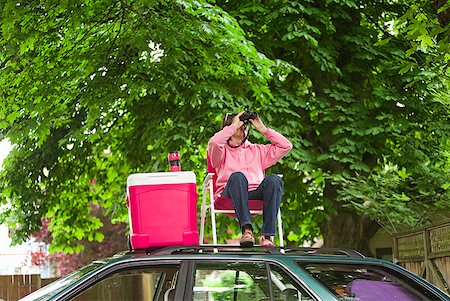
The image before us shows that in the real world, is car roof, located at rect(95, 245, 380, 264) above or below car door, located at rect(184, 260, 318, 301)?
above

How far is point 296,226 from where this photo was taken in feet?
46.8

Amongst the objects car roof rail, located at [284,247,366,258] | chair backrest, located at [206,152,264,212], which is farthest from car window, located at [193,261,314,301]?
chair backrest, located at [206,152,264,212]

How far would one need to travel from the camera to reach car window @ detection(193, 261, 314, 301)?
5.00m

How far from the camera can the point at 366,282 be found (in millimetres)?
5156

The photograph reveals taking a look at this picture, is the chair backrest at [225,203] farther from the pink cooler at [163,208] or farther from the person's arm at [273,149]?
the pink cooler at [163,208]

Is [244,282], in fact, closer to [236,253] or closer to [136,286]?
[236,253]

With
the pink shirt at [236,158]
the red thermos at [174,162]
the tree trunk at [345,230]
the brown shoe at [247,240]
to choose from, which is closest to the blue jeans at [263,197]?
the brown shoe at [247,240]

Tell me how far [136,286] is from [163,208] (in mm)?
581

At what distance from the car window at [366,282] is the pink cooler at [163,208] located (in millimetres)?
1229

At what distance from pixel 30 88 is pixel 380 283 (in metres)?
8.27

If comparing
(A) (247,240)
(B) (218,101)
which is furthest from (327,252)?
(B) (218,101)

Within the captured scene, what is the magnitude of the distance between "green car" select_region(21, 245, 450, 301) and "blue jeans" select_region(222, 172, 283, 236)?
4.26 feet

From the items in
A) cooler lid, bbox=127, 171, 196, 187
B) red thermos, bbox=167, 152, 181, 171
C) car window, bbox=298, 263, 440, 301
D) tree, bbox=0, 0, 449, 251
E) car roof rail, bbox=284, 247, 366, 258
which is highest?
tree, bbox=0, 0, 449, 251

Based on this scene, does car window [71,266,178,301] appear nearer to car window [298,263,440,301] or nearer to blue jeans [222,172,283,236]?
car window [298,263,440,301]
